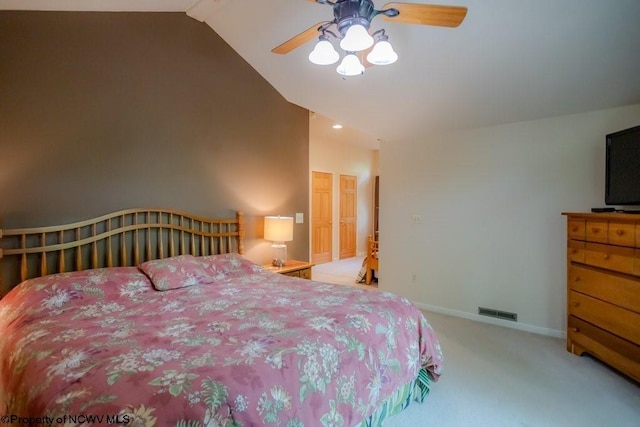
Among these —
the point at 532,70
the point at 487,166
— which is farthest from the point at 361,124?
the point at 532,70

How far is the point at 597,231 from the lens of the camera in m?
2.68

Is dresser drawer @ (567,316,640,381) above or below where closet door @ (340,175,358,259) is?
below

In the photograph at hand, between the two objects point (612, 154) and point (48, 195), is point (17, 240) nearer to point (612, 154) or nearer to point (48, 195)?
point (48, 195)

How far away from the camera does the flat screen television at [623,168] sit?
2.53 m

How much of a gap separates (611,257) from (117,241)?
12.8 ft

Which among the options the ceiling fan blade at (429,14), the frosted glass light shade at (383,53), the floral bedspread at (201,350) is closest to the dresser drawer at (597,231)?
the floral bedspread at (201,350)

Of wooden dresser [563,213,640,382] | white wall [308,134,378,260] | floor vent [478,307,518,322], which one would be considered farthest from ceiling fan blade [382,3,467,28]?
white wall [308,134,378,260]

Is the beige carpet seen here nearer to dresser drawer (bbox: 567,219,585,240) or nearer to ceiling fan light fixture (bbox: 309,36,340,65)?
dresser drawer (bbox: 567,219,585,240)

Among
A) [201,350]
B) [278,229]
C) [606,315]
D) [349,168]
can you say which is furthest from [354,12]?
[349,168]

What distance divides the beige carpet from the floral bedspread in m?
0.27

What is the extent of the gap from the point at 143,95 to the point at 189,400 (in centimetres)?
275

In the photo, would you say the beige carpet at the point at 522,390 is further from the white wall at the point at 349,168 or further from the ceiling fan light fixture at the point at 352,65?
the white wall at the point at 349,168

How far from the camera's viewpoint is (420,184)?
430 cm

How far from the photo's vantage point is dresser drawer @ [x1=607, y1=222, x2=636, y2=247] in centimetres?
238
